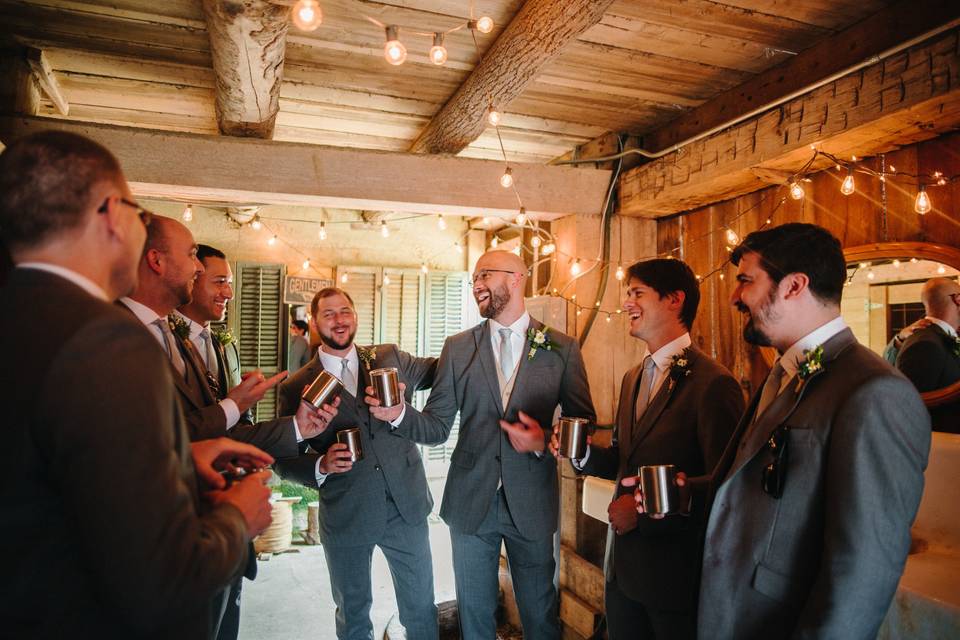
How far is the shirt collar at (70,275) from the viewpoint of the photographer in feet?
3.30

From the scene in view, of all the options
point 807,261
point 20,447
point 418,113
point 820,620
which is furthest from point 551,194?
point 20,447

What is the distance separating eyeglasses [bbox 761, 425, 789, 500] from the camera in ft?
4.82

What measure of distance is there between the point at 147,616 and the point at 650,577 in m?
1.68

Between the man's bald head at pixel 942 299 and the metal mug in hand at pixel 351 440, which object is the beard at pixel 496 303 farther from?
the man's bald head at pixel 942 299

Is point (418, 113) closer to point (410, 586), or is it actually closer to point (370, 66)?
point (370, 66)

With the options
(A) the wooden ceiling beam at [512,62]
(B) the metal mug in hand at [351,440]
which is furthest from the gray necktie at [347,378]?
(A) the wooden ceiling beam at [512,62]

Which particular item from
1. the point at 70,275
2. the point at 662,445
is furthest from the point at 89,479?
the point at 662,445

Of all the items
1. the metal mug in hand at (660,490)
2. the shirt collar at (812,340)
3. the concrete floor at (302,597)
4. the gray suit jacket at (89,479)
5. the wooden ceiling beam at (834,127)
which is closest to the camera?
the gray suit jacket at (89,479)

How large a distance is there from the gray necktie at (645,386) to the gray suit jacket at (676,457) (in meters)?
0.12

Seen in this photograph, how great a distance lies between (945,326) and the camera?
239cm

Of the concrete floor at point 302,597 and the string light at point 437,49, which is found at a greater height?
the string light at point 437,49

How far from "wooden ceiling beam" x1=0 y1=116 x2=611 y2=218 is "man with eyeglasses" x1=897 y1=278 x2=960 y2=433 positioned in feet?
6.65

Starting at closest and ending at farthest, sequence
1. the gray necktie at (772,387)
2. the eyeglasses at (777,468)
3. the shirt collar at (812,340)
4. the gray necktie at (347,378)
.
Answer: the eyeglasses at (777,468) → the shirt collar at (812,340) → the gray necktie at (772,387) → the gray necktie at (347,378)

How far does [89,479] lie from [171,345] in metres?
1.54
